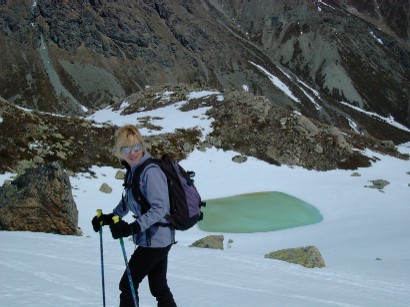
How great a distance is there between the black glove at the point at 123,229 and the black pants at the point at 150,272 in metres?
0.37

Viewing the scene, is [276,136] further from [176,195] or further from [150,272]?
[176,195]

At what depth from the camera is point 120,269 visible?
1130cm

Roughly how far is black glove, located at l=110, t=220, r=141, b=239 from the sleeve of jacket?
0.08 meters

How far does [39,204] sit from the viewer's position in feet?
56.3

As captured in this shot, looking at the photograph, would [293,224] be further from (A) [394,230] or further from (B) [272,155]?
(B) [272,155]

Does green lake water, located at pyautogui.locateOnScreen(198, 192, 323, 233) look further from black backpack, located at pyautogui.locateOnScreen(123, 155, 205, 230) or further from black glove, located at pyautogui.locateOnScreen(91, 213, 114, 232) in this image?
black backpack, located at pyautogui.locateOnScreen(123, 155, 205, 230)

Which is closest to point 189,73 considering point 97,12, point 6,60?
point 97,12

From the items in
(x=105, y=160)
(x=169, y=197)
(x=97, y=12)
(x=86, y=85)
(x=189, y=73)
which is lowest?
(x=169, y=197)

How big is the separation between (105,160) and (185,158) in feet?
25.0

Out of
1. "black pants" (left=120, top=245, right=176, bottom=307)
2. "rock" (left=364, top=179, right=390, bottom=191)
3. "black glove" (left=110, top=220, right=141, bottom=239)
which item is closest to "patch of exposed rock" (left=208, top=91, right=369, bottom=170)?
"rock" (left=364, top=179, right=390, bottom=191)

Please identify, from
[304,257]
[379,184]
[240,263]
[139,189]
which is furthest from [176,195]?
[379,184]

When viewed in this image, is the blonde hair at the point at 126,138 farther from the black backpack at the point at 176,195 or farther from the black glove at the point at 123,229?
the black glove at the point at 123,229

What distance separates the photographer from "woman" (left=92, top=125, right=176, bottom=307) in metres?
5.72

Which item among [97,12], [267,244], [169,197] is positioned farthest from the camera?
[97,12]
